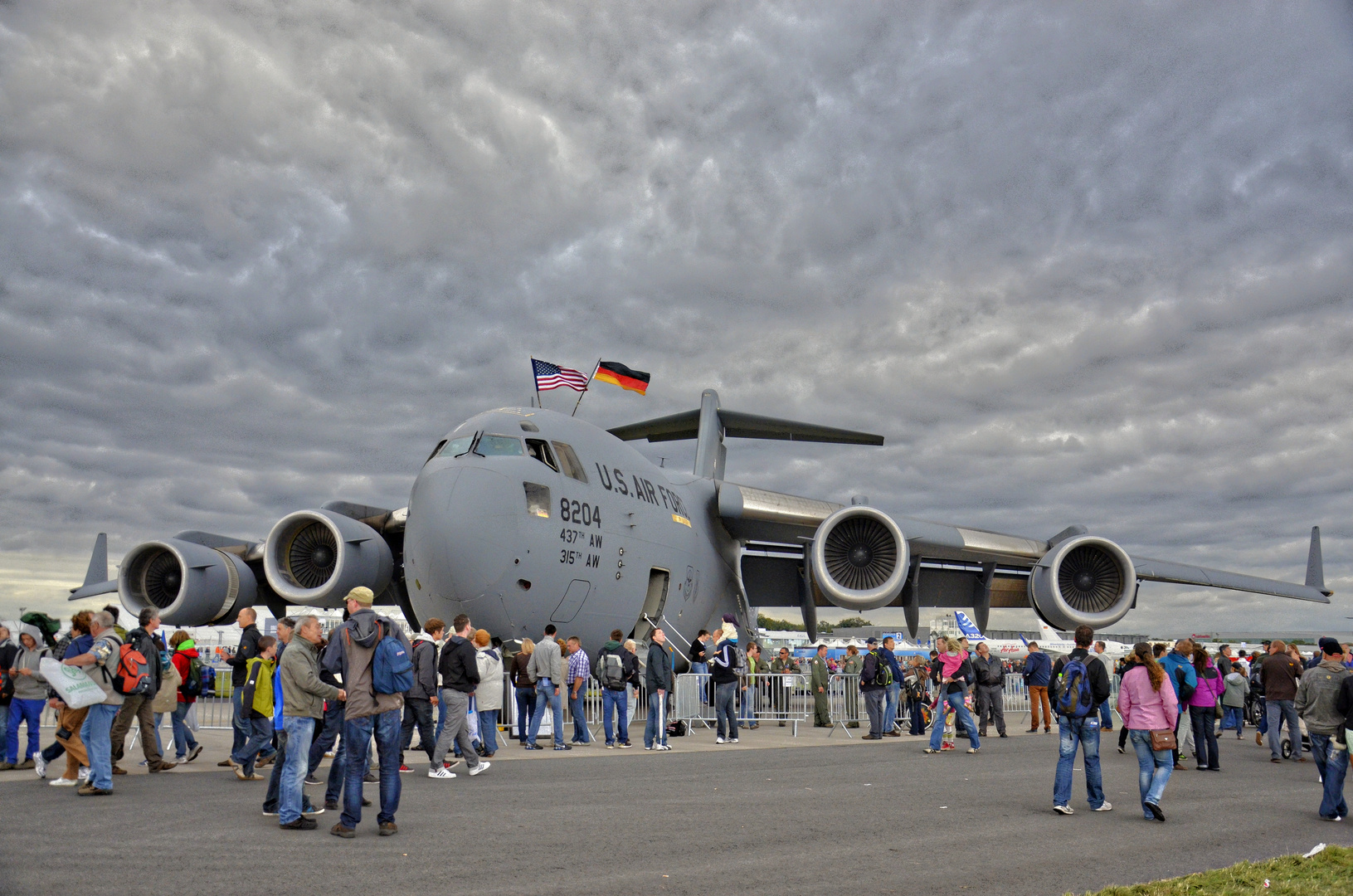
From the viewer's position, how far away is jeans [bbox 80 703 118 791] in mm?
7805

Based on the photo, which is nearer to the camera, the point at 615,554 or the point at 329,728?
the point at 329,728

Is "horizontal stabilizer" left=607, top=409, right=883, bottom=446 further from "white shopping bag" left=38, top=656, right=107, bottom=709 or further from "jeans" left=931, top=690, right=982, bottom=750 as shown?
"white shopping bag" left=38, top=656, right=107, bottom=709

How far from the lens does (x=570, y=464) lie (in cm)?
1340

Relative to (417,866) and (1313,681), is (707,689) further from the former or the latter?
(417,866)

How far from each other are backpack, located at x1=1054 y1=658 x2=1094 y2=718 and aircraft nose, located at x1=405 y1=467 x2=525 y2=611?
265 inches

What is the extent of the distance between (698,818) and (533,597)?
19.0 ft

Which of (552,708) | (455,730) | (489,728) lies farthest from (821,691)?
(455,730)

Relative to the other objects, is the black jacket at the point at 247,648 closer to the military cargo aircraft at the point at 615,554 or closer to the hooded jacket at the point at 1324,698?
the military cargo aircraft at the point at 615,554

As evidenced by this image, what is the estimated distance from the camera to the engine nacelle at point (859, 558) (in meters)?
16.4

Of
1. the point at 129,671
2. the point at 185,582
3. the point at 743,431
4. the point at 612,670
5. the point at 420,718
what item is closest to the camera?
the point at 129,671

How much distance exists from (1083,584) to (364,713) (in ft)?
51.7

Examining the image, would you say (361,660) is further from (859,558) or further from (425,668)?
(859,558)

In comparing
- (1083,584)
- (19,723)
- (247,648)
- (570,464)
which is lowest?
(19,723)

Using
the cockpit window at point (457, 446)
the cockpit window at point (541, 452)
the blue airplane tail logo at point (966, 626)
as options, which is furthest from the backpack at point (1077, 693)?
the blue airplane tail logo at point (966, 626)
